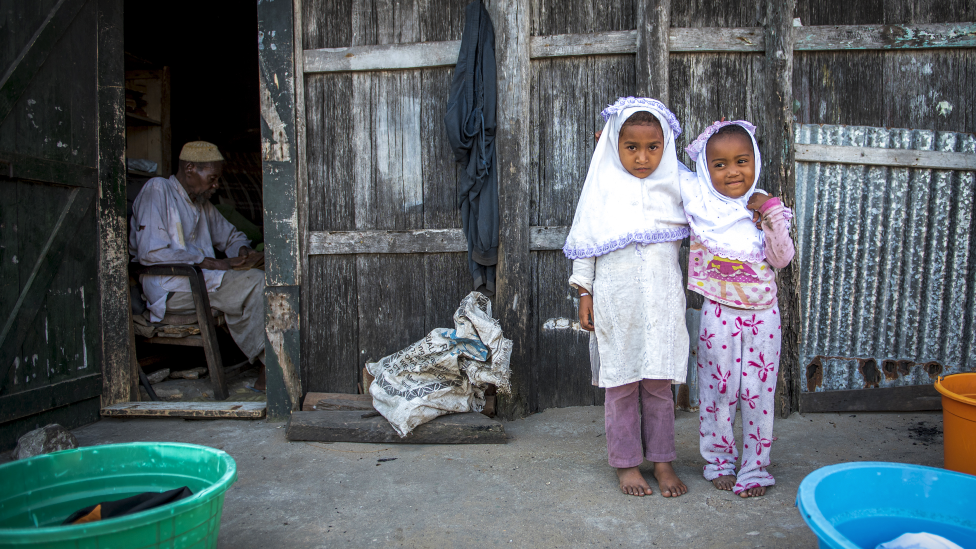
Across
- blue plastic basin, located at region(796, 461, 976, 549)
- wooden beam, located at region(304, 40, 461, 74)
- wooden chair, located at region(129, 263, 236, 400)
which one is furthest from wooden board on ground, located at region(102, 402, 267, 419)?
blue plastic basin, located at region(796, 461, 976, 549)

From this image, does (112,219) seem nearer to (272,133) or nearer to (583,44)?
(272,133)

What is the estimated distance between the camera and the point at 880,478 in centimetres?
161

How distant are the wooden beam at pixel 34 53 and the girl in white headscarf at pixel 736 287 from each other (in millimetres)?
3430

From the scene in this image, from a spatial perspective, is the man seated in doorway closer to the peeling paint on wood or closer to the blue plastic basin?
the peeling paint on wood

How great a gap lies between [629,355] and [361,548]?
1.29m

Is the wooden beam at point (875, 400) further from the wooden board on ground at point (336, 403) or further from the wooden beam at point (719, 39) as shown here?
the wooden board on ground at point (336, 403)

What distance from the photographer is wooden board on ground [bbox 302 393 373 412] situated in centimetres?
335

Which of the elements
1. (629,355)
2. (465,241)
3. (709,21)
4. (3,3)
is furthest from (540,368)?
(3,3)

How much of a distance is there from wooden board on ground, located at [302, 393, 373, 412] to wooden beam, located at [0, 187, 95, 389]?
1536mm

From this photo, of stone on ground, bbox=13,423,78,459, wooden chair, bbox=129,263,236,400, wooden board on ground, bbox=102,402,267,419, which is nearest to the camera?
stone on ground, bbox=13,423,78,459

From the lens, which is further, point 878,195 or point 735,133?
point 878,195

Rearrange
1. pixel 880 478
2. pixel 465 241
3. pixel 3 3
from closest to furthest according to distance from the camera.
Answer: pixel 880 478 → pixel 3 3 → pixel 465 241

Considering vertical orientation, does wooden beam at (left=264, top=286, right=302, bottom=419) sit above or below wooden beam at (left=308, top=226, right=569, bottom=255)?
below

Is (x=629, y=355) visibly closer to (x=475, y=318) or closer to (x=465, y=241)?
(x=475, y=318)
